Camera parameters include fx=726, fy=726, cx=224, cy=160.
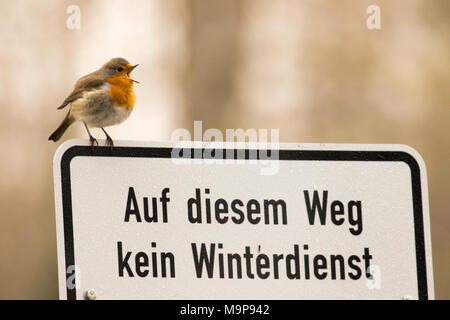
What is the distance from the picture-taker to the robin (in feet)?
10.2

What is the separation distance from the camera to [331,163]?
7.22 feet

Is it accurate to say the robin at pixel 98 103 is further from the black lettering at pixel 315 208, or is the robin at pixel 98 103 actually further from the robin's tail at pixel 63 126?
the black lettering at pixel 315 208

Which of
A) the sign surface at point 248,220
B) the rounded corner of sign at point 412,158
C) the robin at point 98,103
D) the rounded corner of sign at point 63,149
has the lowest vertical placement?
the sign surface at point 248,220

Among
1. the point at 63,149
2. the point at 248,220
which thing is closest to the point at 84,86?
the point at 63,149

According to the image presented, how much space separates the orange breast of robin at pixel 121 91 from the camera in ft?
10.4

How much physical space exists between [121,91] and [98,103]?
0.13 m

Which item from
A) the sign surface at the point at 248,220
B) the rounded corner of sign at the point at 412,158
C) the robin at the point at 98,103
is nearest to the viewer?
the sign surface at the point at 248,220

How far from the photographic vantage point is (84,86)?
321 cm

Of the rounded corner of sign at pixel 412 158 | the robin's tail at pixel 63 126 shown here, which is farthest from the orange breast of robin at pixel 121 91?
the rounded corner of sign at pixel 412 158

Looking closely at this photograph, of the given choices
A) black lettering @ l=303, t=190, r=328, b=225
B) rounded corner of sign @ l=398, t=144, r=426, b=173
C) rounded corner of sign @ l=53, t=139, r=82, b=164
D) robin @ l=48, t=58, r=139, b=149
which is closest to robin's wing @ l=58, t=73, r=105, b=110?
robin @ l=48, t=58, r=139, b=149

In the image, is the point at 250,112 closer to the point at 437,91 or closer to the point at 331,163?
the point at 437,91

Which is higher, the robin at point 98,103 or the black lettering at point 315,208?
the robin at point 98,103

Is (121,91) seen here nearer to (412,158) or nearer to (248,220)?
(248,220)
